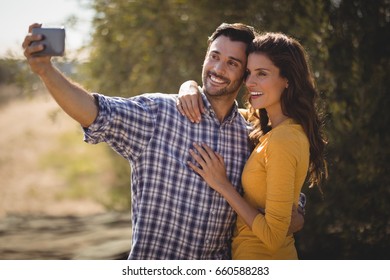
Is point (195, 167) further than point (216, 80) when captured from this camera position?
No

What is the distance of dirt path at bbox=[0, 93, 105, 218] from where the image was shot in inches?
343

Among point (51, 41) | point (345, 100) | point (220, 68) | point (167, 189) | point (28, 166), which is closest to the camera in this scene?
point (51, 41)

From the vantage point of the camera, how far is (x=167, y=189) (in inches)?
97.2

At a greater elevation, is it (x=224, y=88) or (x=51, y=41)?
(x=51, y=41)

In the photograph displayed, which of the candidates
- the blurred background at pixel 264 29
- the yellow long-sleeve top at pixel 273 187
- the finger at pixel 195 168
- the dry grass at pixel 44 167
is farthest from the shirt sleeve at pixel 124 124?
the dry grass at pixel 44 167

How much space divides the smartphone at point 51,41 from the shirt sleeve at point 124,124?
12.1 inches

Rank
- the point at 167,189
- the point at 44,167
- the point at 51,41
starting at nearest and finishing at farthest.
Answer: the point at 51,41 → the point at 167,189 → the point at 44,167

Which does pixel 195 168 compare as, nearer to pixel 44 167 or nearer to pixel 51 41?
pixel 51 41

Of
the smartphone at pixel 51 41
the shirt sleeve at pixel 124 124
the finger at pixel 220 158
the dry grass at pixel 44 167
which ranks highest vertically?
the smartphone at pixel 51 41

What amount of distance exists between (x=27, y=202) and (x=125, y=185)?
2974 mm

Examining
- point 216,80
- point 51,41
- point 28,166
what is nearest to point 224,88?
point 216,80

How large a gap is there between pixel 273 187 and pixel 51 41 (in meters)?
1.01

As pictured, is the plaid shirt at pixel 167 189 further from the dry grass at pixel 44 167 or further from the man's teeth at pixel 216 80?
the dry grass at pixel 44 167

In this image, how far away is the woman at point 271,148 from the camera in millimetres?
2326
